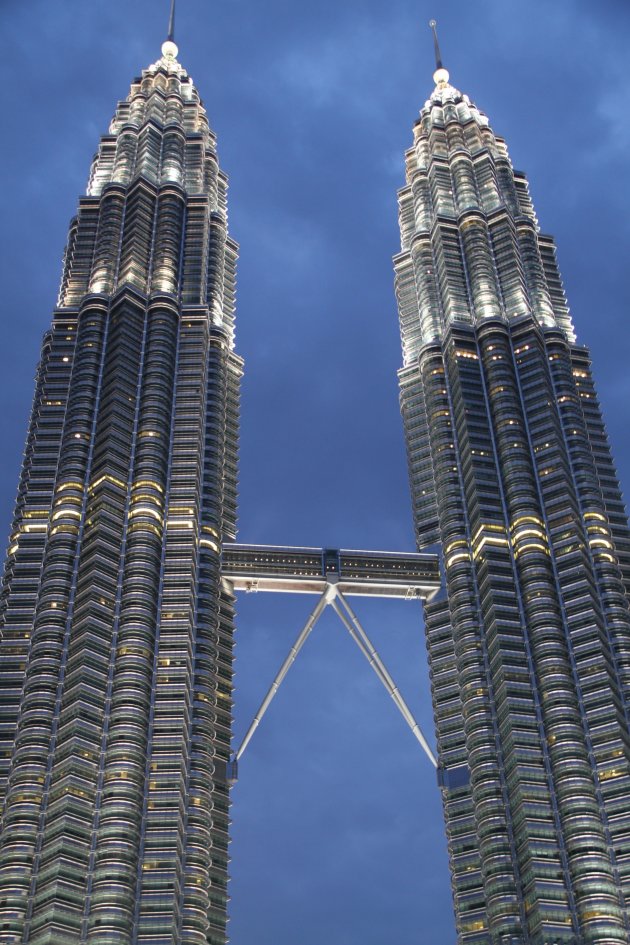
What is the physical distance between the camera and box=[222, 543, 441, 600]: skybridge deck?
525 ft

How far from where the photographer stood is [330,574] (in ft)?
534

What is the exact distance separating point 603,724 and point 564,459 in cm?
4122

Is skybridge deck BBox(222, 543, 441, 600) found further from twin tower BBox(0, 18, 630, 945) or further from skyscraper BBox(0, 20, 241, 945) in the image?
skyscraper BBox(0, 20, 241, 945)

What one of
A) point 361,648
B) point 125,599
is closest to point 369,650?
point 361,648

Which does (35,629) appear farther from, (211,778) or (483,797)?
(483,797)

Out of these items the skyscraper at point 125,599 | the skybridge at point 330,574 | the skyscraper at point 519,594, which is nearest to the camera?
the skyscraper at point 125,599

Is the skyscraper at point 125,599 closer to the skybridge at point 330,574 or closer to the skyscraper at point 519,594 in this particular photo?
the skybridge at point 330,574

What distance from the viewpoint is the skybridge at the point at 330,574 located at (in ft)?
525

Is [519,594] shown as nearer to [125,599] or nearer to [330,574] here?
[330,574]

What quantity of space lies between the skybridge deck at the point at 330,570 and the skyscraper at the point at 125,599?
3.99 meters

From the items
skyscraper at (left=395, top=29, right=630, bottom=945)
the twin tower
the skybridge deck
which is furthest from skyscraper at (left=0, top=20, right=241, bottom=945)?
skyscraper at (left=395, top=29, right=630, bottom=945)

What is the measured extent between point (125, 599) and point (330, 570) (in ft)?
104

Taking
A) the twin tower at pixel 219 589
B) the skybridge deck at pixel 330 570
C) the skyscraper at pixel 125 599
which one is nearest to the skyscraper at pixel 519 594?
the twin tower at pixel 219 589

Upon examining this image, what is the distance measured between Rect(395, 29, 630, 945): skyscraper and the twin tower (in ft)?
1.14
